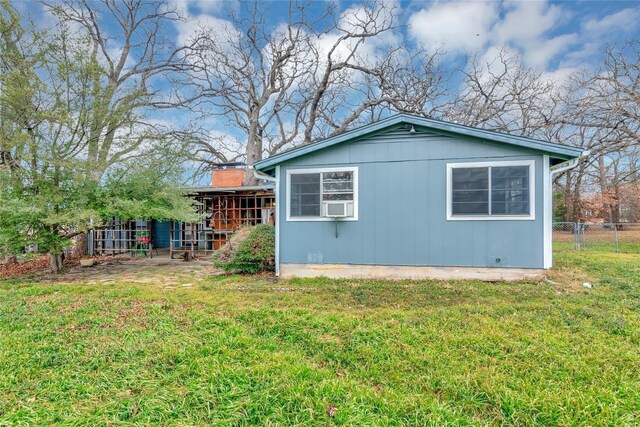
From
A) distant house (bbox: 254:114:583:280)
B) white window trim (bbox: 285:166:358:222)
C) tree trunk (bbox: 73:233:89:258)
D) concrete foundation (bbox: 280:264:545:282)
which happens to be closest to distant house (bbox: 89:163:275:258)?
tree trunk (bbox: 73:233:89:258)

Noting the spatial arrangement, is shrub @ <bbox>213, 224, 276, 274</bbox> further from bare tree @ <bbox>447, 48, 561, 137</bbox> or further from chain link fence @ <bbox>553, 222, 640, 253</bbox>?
bare tree @ <bbox>447, 48, 561, 137</bbox>

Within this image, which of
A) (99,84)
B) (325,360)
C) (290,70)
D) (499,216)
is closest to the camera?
(325,360)

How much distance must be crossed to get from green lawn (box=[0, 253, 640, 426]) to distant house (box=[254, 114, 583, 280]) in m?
1.28

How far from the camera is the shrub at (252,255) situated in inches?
284

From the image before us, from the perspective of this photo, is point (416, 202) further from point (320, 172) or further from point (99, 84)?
point (99, 84)

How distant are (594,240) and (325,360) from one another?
1720 centimetres

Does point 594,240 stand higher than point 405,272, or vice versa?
point 405,272

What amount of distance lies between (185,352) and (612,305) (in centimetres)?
543

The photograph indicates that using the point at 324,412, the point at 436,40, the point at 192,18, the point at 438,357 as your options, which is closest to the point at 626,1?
the point at 436,40

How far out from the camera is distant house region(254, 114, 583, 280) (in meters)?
5.75

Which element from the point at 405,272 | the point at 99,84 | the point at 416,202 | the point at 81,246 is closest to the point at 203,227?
the point at 81,246

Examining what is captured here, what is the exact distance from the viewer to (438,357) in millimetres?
2787

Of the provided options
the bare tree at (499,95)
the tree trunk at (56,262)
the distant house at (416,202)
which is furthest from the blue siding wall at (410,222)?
the bare tree at (499,95)

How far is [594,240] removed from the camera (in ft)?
47.3
